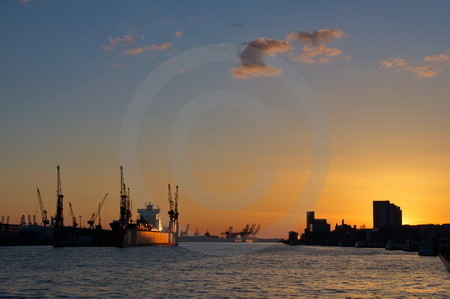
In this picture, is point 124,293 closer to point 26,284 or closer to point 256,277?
point 26,284

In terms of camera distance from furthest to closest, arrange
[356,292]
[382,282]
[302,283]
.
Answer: [382,282] < [302,283] < [356,292]

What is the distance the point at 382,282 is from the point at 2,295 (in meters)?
54.8

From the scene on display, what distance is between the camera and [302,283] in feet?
285

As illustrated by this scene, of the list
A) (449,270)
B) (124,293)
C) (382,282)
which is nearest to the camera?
(124,293)

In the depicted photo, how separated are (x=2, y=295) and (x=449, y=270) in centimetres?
8826

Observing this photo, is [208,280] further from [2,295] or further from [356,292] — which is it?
[2,295]

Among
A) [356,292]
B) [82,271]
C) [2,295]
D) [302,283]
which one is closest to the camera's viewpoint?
[2,295]

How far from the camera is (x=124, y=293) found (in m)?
70.1

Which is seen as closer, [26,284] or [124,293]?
[124,293]

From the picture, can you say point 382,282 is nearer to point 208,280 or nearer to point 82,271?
point 208,280

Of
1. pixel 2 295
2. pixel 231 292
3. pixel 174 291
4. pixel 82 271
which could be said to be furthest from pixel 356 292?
pixel 82 271

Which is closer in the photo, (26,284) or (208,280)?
(26,284)

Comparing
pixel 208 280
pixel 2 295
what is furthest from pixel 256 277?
pixel 2 295

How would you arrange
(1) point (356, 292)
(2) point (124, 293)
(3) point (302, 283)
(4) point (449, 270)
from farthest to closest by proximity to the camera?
1. (4) point (449, 270)
2. (3) point (302, 283)
3. (1) point (356, 292)
4. (2) point (124, 293)
